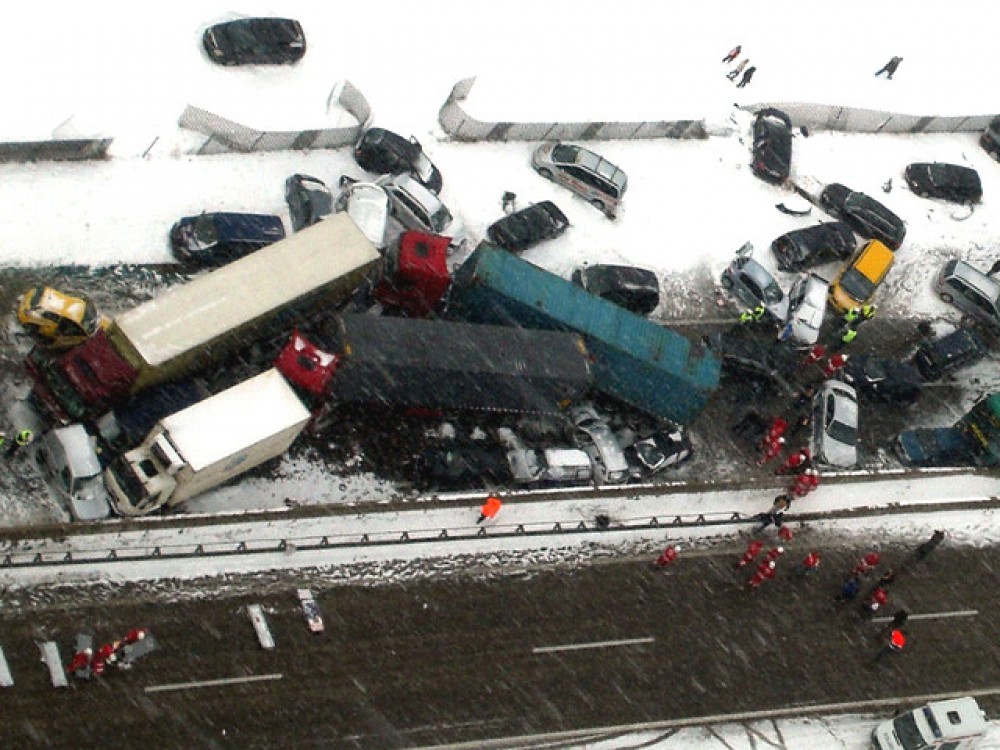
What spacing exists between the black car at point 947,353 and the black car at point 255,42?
23.1 meters

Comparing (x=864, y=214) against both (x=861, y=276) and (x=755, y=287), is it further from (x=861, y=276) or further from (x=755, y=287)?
(x=755, y=287)

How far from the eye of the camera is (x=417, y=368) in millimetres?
34469

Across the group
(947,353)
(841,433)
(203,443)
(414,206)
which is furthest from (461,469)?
(947,353)

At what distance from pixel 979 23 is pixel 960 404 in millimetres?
20119

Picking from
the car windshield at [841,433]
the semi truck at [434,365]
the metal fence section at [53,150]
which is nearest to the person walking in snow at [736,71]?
the car windshield at [841,433]

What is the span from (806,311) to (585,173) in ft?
28.2

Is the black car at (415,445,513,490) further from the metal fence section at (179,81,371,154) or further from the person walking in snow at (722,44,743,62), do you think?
the person walking in snow at (722,44,743,62)

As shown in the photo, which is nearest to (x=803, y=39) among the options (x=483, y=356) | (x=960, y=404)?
(x=960, y=404)

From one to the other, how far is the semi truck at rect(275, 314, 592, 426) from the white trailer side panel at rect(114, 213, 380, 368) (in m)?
1.34

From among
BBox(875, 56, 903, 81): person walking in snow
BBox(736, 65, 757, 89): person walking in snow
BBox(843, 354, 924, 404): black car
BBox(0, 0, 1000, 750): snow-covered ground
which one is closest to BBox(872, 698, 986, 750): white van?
BBox(0, 0, 1000, 750): snow-covered ground

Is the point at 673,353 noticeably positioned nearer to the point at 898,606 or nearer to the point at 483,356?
the point at 483,356

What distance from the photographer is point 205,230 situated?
3734 cm

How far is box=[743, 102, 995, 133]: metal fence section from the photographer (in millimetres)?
46875

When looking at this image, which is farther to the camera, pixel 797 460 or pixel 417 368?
pixel 797 460
